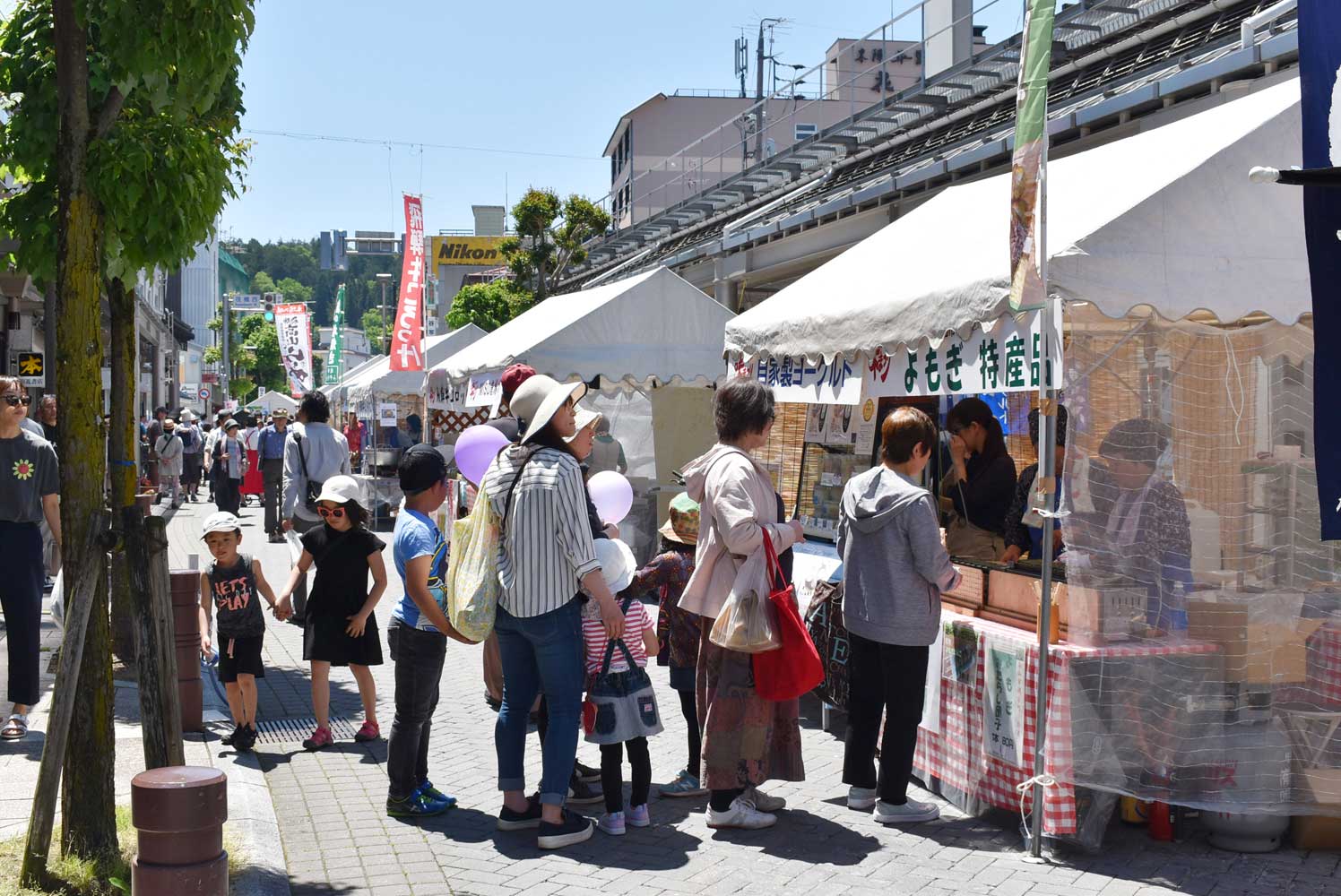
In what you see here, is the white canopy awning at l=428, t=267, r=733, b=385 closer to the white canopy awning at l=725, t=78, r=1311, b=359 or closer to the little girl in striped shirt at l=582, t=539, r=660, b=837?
the white canopy awning at l=725, t=78, r=1311, b=359

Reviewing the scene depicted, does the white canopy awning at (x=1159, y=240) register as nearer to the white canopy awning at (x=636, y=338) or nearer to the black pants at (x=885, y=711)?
the black pants at (x=885, y=711)

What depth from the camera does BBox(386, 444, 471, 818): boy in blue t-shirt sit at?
551 cm

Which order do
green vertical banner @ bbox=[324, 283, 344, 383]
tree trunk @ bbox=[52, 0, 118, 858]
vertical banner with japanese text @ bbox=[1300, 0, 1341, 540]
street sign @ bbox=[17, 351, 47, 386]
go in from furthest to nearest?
green vertical banner @ bbox=[324, 283, 344, 383]
street sign @ bbox=[17, 351, 47, 386]
tree trunk @ bbox=[52, 0, 118, 858]
vertical banner with japanese text @ bbox=[1300, 0, 1341, 540]

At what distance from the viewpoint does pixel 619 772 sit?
545 centimetres

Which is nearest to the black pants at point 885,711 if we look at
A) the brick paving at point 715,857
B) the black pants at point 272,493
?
the brick paving at point 715,857

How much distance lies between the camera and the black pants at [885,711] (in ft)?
17.8

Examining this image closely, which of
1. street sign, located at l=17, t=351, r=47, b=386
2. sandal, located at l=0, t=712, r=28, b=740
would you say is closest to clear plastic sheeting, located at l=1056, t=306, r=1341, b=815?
sandal, located at l=0, t=712, r=28, b=740

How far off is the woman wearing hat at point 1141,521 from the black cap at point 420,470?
9.11 feet

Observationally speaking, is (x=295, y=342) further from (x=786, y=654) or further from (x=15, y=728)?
(x=786, y=654)

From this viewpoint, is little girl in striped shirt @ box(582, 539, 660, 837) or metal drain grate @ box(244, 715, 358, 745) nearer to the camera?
little girl in striped shirt @ box(582, 539, 660, 837)

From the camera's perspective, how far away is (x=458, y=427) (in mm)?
24031

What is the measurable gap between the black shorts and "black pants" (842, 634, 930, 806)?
3.24 metres

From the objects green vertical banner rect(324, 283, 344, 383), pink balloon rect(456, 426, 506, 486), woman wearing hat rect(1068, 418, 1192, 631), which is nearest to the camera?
woman wearing hat rect(1068, 418, 1192, 631)

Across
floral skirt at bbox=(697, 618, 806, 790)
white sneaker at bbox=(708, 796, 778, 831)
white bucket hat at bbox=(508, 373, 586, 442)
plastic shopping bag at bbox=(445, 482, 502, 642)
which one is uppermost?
white bucket hat at bbox=(508, 373, 586, 442)
